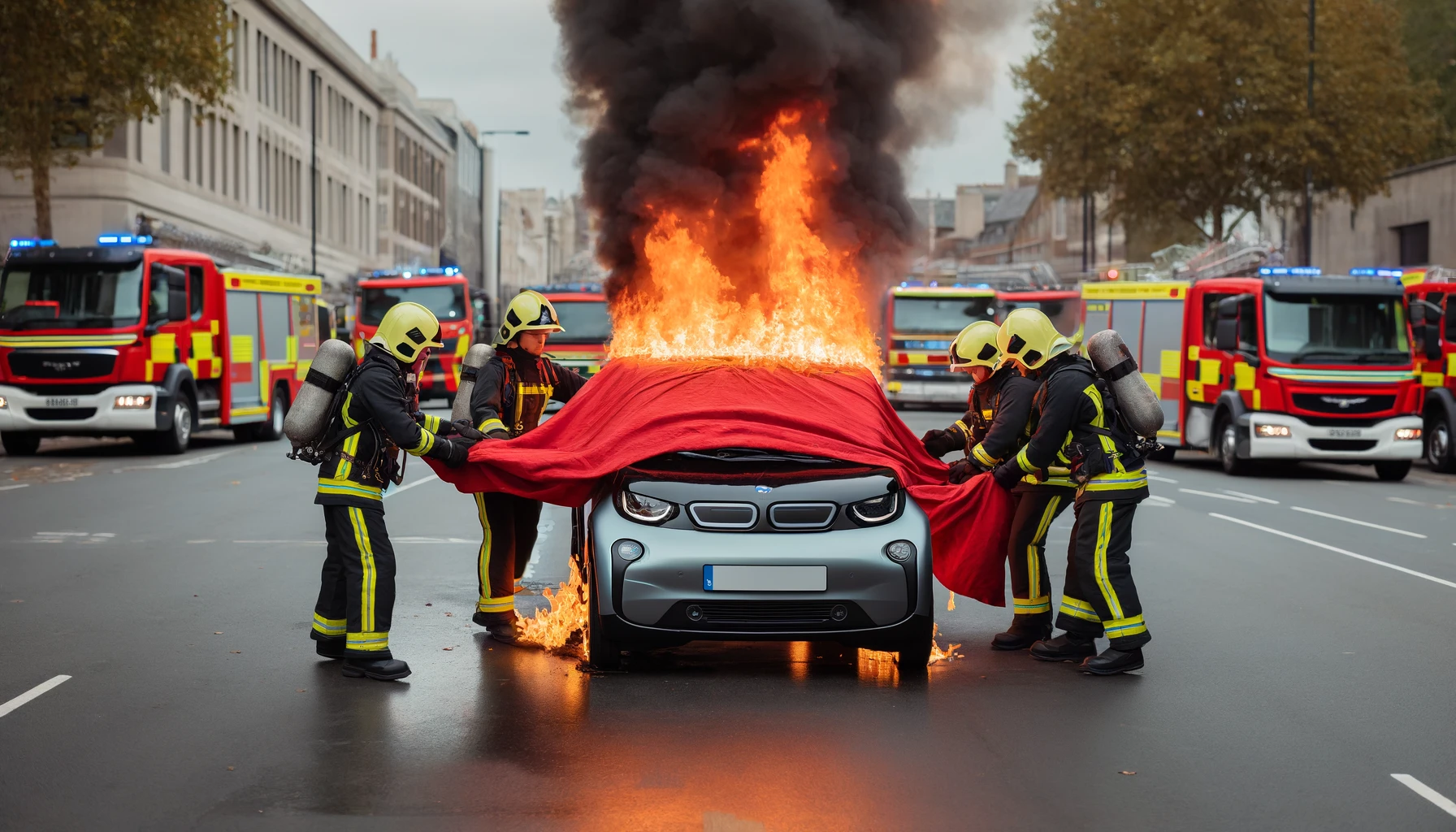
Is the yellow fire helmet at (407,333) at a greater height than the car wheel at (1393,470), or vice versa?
the yellow fire helmet at (407,333)

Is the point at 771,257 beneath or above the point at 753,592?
above

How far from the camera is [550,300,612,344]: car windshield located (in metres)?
34.0

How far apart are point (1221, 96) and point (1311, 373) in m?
22.5

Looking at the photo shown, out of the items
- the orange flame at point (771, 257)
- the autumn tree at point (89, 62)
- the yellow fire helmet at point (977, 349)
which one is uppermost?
the autumn tree at point (89, 62)

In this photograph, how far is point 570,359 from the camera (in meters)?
32.9

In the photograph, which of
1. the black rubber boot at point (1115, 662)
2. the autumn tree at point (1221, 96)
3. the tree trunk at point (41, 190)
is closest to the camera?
the black rubber boot at point (1115, 662)

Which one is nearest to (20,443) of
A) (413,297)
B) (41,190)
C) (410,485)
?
(41,190)

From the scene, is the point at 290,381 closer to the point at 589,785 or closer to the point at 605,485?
the point at 605,485

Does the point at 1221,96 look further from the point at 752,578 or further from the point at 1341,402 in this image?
the point at 752,578

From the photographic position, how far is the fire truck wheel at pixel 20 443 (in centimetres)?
2331

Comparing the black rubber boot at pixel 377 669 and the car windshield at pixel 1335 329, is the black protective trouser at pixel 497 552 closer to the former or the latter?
the black rubber boot at pixel 377 669

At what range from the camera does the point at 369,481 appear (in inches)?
288

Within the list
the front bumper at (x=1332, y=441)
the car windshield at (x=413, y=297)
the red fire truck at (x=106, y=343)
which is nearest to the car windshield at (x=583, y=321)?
the car windshield at (x=413, y=297)

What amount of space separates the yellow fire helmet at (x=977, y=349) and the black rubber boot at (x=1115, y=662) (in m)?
1.63
